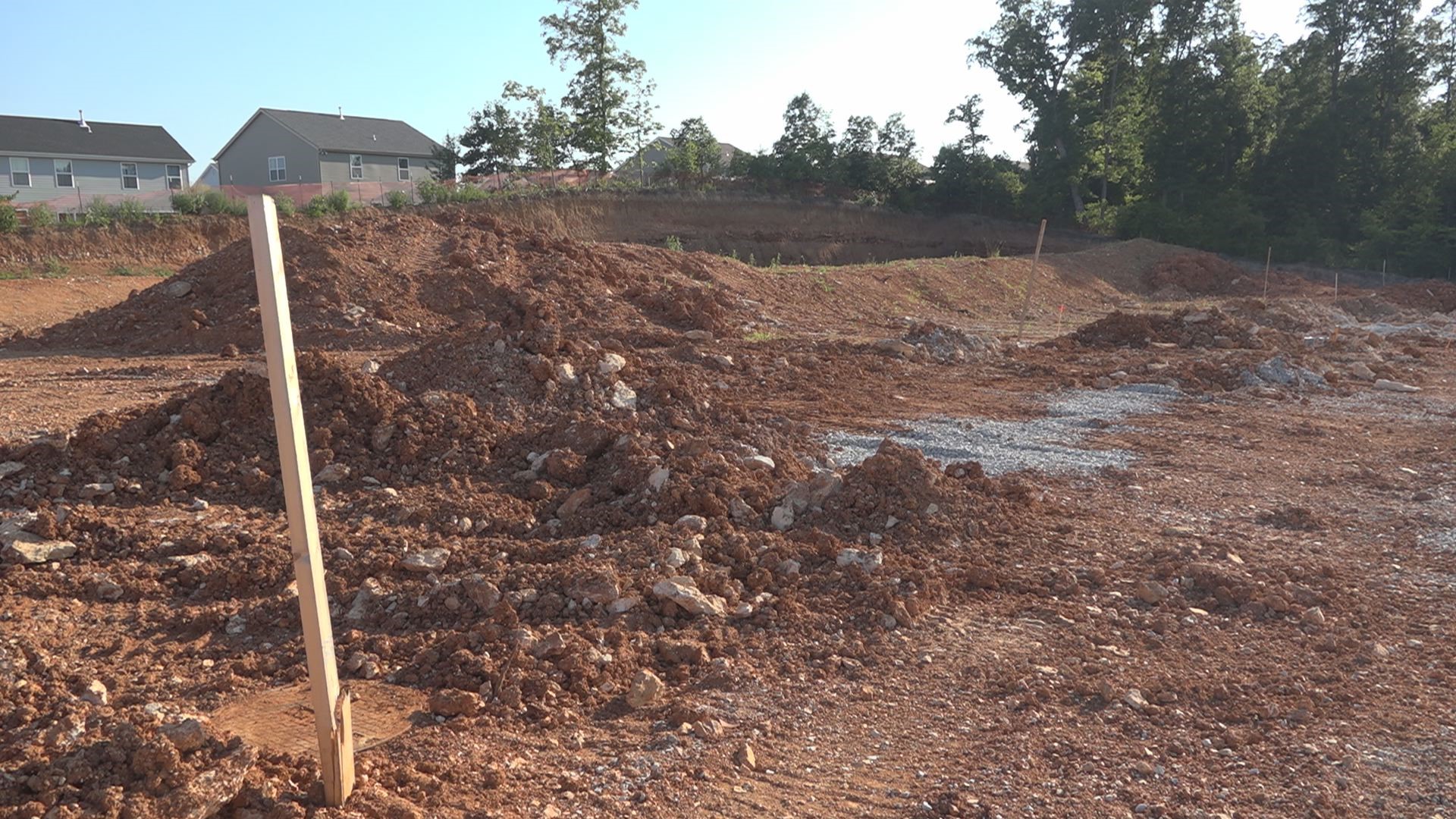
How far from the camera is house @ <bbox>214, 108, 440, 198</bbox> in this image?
4334cm

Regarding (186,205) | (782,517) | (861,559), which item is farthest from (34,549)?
(186,205)

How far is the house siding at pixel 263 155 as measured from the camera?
43281 mm

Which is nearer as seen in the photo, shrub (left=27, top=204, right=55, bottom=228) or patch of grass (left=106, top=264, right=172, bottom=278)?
patch of grass (left=106, top=264, right=172, bottom=278)

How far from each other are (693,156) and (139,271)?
21694 mm

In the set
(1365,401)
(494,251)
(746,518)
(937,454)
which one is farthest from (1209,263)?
(746,518)

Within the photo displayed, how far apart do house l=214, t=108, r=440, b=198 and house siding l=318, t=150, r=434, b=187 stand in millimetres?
33

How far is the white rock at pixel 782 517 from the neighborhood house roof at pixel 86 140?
Result: 4009 cm

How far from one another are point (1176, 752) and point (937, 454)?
206 inches

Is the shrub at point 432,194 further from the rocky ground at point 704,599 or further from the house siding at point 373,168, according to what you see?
the rocky ground at point 704,599

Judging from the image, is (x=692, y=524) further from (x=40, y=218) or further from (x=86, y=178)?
(x=86, y=178)

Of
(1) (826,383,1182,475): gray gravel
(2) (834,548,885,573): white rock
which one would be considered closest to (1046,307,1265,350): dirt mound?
(1) (826,383,1182,475): gray gravel

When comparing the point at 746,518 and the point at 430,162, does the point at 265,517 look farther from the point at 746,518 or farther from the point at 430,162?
the point at 430,162

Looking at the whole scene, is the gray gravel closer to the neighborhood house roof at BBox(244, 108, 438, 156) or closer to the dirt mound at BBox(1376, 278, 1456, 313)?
the dirt mound at BBox(1376, 278, 1456, 313)

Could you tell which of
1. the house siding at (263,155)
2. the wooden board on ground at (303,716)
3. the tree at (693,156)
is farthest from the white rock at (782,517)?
the house siding at (263,155)
